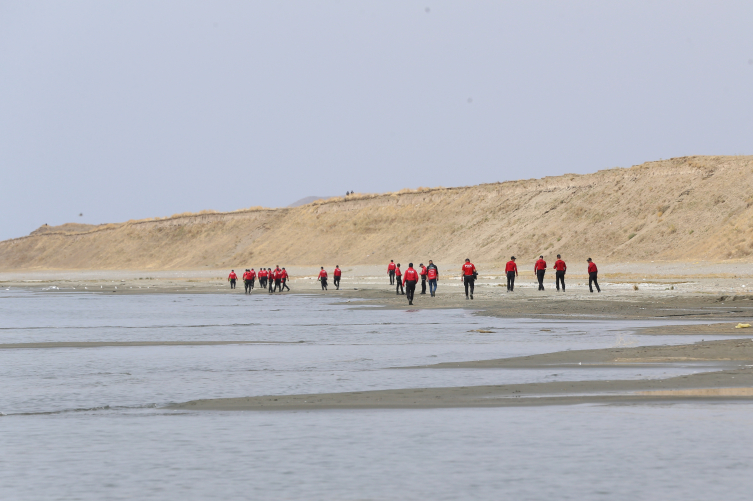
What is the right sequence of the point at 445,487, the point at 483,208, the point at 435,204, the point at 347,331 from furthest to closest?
the point at 435,204 < the point at 483,208 < the point at 347,331 < the point at 445,487

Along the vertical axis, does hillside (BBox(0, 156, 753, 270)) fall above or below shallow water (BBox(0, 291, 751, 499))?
above

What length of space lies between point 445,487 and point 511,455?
119 cm

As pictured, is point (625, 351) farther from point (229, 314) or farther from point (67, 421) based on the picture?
point (229, 314)

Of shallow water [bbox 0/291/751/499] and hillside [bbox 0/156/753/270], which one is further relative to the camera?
hillside [bbox 0/156/753/270]

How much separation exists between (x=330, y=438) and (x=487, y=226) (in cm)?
8951

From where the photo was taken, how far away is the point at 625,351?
49.5ft

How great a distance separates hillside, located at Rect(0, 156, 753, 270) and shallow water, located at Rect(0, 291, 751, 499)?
54.0 meters

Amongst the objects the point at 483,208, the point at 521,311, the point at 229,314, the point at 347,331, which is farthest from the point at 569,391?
the point at 483,208

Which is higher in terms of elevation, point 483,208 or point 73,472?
point 483,208

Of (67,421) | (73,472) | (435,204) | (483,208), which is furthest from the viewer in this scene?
(435,204)

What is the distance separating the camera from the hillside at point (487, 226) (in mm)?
73875

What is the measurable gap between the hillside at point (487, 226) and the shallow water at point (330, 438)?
177ft

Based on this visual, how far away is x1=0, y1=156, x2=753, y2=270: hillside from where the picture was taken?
73875mm

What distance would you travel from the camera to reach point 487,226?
9700 cm
